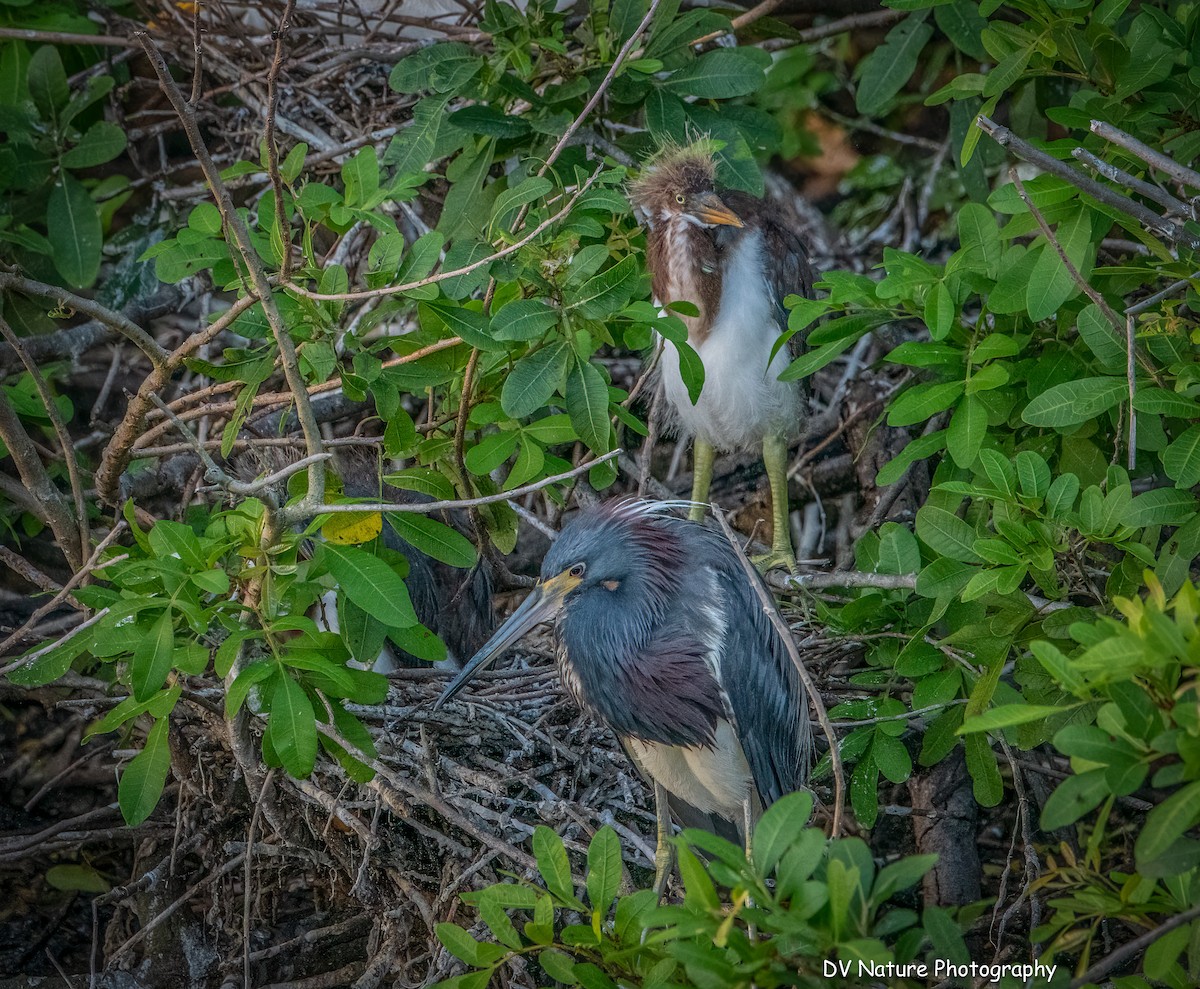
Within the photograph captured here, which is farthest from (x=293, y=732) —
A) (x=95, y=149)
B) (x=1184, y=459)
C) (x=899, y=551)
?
(x=95, y=149)

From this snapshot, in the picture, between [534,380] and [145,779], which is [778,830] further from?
[145,779]

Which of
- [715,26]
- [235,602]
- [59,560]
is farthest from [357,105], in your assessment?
[235,602]

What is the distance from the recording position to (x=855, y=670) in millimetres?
3105

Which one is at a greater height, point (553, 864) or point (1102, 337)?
point (1102, 337)

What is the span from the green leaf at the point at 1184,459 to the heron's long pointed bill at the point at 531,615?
4.39ft

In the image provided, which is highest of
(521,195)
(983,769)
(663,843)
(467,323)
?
(521,195)

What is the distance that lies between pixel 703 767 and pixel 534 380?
110cm

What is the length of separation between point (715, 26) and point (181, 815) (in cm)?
259

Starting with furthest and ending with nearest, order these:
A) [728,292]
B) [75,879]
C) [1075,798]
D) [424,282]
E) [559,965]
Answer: [728,292]
[75,879]
[424,282]
[559,965]
[1075,798]

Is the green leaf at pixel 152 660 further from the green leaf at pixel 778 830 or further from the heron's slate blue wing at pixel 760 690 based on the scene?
the heron's slate blue wing at pixel 760 690

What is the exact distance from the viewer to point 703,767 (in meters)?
2.78

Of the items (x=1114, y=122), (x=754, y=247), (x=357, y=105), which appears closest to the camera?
(x=1114, y=122)

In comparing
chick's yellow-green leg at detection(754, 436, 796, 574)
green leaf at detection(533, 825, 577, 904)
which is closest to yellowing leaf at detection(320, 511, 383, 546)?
green leaf at detection(533, 825, 577, 904)

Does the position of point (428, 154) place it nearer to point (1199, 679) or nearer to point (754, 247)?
point (754, 247)
